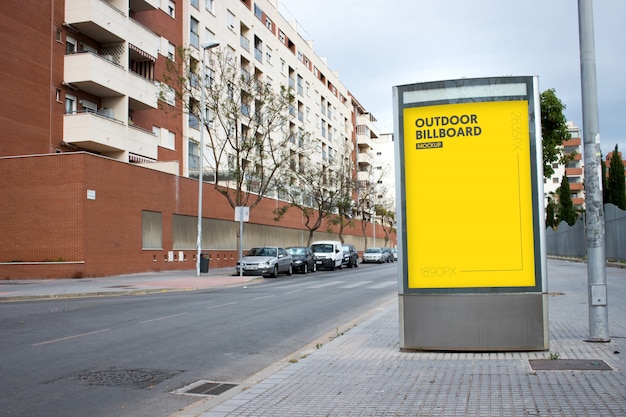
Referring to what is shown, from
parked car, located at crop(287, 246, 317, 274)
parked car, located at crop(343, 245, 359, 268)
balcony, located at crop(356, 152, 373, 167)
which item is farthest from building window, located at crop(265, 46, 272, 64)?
balcony, located at crop(356, 152, 373, 167)

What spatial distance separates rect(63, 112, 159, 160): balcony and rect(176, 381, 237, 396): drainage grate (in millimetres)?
23948

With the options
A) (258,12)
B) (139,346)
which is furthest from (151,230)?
(258,12)

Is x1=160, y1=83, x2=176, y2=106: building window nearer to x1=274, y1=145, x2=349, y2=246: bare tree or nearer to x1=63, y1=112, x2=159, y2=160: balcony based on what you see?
x1=63, y1=112, x2=159, y2=160: balcony

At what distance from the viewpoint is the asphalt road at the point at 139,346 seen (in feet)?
20.0

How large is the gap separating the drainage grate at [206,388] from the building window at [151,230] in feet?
82.6

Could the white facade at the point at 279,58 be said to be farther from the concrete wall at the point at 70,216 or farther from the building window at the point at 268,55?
the concrete wall at the point at 70,216

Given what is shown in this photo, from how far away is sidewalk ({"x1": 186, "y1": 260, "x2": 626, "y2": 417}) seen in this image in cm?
506

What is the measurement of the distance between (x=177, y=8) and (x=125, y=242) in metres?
16.8

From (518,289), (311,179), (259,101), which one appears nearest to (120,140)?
(259,101)

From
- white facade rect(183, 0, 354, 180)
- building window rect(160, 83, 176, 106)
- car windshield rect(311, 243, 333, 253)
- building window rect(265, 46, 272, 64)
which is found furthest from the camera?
building window rect(265, 46, 272, 64)

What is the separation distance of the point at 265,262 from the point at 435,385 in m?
24.9

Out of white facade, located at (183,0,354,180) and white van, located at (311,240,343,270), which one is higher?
white facade, located at (183,0,354,180)

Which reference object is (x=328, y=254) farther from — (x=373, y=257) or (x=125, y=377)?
(x=125, y=377)

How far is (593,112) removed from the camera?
8.12 meters
